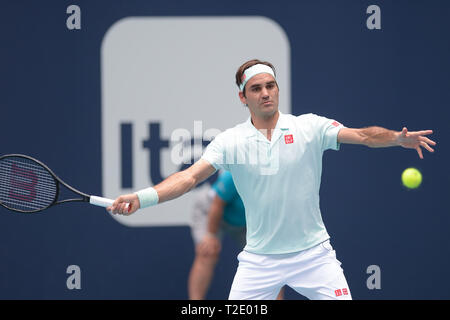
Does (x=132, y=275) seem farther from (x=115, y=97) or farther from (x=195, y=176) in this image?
(x=195, y=176)

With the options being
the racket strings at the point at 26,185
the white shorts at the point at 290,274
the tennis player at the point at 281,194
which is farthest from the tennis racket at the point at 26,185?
the white shorts at the point at 290,274

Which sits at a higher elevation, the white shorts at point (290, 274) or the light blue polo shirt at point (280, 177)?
the light blue polo shirt at point (280, 177)

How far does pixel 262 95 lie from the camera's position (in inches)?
138

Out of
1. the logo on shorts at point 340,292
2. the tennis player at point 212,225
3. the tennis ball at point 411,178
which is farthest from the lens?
the tennis ball at point 411,178

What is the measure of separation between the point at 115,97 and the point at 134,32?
49cm

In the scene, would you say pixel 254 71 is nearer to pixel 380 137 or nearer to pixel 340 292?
pixel 380 137

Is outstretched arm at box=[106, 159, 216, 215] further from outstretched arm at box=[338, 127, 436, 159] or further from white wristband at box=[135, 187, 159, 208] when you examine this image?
outstretched arm at box=[338, 127, 436, 159]

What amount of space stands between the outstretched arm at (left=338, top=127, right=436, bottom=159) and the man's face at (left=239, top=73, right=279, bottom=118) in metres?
0.41

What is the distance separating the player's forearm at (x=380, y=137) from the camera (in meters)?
3.24

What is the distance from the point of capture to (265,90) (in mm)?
3492

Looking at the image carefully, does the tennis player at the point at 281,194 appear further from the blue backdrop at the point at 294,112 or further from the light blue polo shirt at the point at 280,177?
the blue backdrop at the point at 294,112

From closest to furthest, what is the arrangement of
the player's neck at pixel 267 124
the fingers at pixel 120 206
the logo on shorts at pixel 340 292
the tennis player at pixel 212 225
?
the fingers at pixel 120 206, the logo on shorts at pixel 340 292, the player's neck at pixel 267 124, the tennis player at pixel 212 225

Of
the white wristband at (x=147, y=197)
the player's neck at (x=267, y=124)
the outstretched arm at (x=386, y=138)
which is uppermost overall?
the player's neck at (x=267, y=124)

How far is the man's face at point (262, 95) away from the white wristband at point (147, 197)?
31.5 inches
